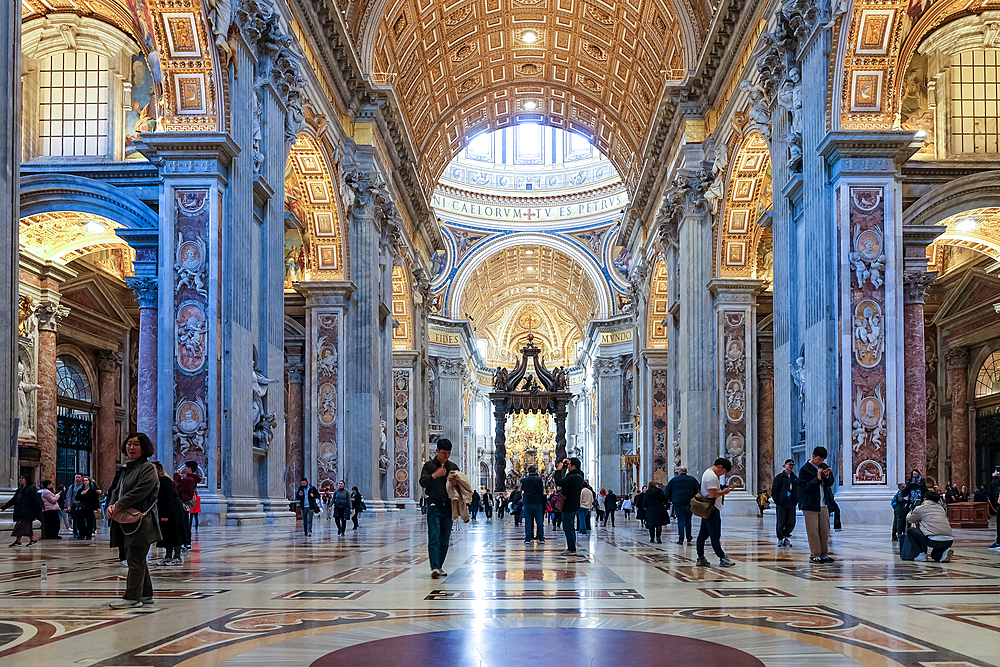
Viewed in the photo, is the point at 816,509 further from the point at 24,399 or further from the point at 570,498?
the point at 24,399

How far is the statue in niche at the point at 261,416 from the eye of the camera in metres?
16.2

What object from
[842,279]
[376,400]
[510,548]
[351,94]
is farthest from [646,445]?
[510,548]

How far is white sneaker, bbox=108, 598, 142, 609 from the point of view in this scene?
18.8ft

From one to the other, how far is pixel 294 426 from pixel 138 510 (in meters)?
20.9

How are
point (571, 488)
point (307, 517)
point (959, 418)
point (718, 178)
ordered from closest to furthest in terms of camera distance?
point (571, 488)
point (307, 517)
point (718, 178)
point (959, 418)

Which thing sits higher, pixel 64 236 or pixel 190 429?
pixel 64 236

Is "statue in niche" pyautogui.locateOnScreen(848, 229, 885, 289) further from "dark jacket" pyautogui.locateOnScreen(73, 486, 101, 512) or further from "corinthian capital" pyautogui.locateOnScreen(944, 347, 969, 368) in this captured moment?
"corinthian capital" pyautogui.locateOnScreen(944, 347, 969, 368)

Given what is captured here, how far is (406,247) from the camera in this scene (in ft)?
113

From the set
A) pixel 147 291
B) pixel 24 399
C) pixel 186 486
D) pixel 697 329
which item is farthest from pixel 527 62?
pixel 186 486

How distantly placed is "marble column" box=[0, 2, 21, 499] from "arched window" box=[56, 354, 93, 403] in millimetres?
18307

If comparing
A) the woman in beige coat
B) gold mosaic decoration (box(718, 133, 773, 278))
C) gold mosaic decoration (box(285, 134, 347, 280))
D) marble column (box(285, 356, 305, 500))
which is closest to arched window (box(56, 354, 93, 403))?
marble column (box(285, 356, 305, 500))

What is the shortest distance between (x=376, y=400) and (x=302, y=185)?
6061 mm

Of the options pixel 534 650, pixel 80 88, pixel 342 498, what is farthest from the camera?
pixel 80 88

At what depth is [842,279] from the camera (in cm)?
1433
